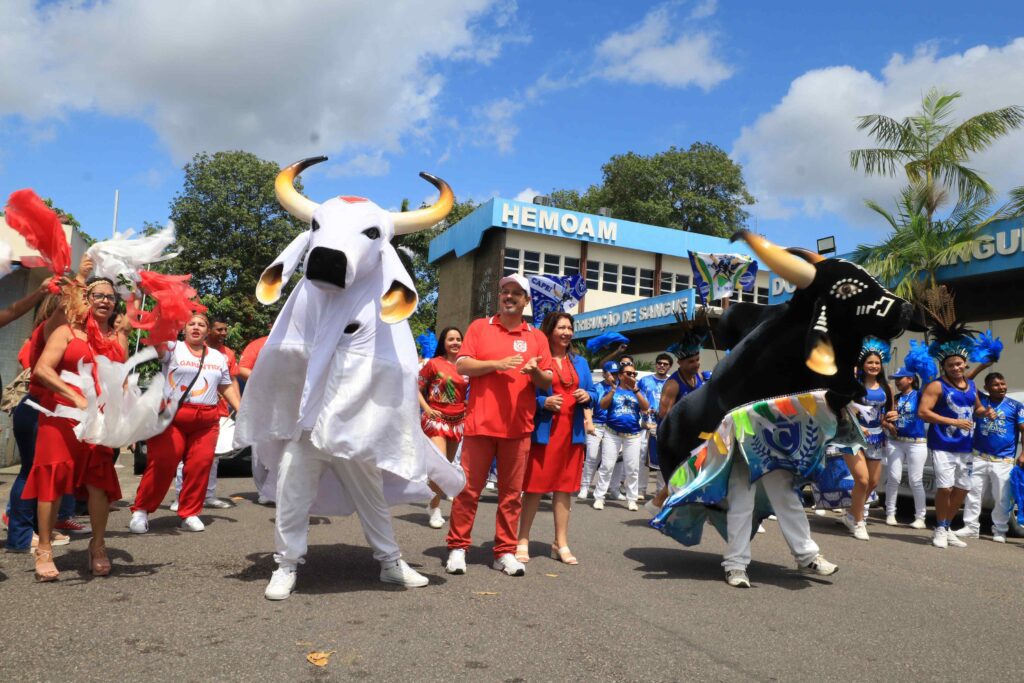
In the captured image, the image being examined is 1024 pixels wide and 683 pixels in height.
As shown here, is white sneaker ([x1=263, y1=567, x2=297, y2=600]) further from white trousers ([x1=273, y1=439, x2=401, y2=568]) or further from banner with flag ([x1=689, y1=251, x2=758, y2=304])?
banner with flag ([x1=689, y1=251, x2=758, y2=304])

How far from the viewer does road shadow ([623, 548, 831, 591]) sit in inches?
229

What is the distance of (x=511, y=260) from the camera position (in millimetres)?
36094

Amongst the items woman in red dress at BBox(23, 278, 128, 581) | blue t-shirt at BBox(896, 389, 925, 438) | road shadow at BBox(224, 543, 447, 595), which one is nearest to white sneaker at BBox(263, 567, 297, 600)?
road shadow at BBox(224, 543, 447, 595)

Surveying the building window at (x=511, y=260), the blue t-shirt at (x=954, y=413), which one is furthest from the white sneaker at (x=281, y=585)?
the building window at (x=511, y=260)

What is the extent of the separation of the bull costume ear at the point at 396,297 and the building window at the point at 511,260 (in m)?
31.0

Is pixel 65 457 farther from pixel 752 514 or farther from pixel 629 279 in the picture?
pixel 629 279

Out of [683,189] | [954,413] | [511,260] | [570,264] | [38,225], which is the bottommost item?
[954,413]

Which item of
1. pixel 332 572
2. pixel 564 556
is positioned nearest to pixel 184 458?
pixel 332 572

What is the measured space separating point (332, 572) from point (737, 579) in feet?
8.62

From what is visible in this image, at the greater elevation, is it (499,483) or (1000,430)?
(1000,430)

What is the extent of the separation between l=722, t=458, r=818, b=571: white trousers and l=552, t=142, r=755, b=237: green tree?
43545mm

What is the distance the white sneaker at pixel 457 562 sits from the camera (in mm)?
5531

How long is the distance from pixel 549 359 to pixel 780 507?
1.90 meters

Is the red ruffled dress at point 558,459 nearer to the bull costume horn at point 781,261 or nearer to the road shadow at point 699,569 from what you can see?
the road shadow at point 699,569
